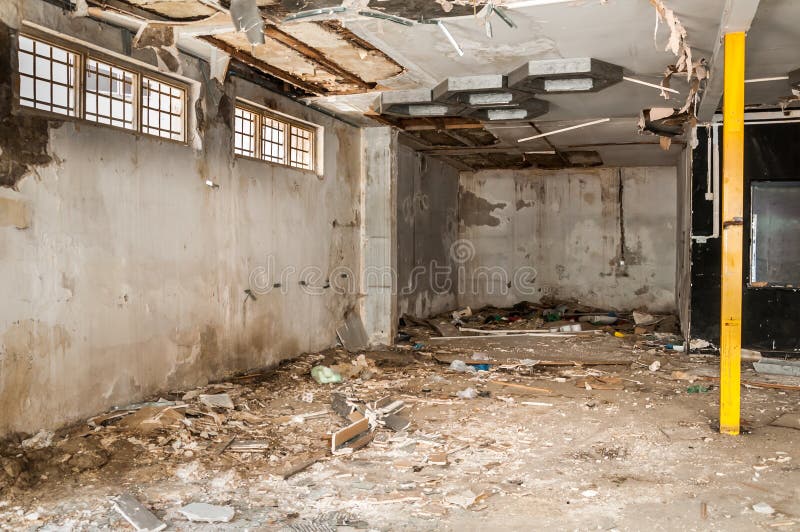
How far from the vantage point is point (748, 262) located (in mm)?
8516

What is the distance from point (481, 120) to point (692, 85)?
9.49ft

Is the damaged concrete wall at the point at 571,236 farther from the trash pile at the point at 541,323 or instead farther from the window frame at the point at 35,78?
the window frame at the point at 35,78

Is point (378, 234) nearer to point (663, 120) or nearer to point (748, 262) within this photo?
point (663, 120)

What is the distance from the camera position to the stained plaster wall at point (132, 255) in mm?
4613

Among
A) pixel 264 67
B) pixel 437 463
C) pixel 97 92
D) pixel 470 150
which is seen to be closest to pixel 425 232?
pixel 470 150

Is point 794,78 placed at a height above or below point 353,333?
above

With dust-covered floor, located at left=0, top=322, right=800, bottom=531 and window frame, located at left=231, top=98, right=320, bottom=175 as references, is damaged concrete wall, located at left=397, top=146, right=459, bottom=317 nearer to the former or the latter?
window frame, located at left=231, top=98, right=320, bottom=175

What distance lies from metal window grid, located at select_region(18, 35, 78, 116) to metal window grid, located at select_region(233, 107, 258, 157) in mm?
2166

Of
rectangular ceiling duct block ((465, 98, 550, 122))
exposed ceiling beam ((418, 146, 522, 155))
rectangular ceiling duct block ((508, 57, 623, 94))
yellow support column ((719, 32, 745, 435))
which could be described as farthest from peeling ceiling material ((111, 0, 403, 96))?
exposed ceiling beam ((418, 146, 522, 155))

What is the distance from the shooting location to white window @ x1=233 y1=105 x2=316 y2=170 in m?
7.23

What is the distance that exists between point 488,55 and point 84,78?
3.56m

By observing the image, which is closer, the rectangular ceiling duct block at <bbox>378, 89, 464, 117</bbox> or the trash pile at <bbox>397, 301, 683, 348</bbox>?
the rectangular ceiling duct block at <bbox>378, 89, 464, 117</bbox>

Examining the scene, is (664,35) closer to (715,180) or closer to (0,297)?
(715,180)

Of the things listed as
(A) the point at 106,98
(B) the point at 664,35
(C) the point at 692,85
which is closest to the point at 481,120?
(C) the point at 692,85
